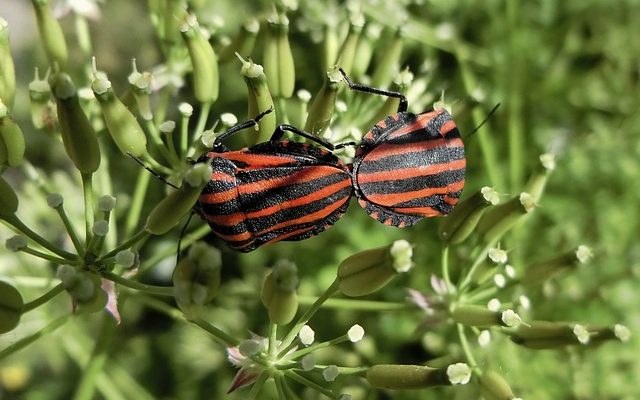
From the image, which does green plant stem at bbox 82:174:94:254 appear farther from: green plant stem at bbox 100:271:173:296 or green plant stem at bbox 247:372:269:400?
green plant stem at bbox 247:372:269:400

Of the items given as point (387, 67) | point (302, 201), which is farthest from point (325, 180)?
point (387, 67)

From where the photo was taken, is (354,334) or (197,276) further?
(354,334)

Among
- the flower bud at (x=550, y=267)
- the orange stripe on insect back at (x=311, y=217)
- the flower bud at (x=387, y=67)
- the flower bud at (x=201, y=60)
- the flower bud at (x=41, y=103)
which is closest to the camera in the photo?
the orange stripe on insect back at (x=311, y=217)

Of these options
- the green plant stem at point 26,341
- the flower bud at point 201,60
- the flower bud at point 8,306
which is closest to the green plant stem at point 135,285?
the flower bud at point 8,306

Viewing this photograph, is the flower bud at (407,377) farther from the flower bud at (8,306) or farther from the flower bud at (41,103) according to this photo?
the flower bud at (41,103)

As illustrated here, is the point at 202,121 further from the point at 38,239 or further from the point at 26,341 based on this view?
the point at 26,341

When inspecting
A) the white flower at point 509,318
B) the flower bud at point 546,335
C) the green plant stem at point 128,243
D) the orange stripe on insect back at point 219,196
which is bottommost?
the flower bud at point 546,335
